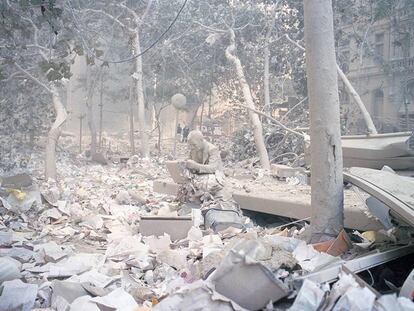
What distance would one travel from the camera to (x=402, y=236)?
3865 millimetres

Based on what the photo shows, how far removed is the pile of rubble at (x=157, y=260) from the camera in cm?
272

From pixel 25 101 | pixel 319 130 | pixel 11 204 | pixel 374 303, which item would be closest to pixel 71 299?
pixel 374 303

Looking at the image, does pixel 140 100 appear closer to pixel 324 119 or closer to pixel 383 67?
pixel 383 67

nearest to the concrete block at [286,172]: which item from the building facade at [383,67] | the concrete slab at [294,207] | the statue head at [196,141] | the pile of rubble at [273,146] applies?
the concrete slab at [294,207]

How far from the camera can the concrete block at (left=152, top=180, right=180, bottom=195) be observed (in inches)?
347

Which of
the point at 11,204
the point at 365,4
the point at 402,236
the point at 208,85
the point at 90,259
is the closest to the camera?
the point at 402,236

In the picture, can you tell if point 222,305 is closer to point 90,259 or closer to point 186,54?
point 90,259

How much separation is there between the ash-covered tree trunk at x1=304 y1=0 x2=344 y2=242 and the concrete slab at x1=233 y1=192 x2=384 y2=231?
761 mm

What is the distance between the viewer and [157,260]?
15.7 feet

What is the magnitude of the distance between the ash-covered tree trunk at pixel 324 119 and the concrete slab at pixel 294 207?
0.76 m

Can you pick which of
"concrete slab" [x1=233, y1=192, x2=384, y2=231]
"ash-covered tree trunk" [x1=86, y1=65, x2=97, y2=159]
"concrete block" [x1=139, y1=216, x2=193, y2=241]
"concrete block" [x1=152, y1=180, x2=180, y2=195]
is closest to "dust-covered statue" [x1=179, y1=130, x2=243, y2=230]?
"concrete slab" [x1=233, y1=192, x2=384, y2=231]

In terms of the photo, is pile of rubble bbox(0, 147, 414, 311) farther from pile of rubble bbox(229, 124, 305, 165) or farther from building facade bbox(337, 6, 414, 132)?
building facade bbox(337, 6, 414, 132)

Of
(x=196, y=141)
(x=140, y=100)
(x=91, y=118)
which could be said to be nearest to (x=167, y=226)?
(x=196, y=141)

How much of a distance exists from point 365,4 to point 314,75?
11.7m
